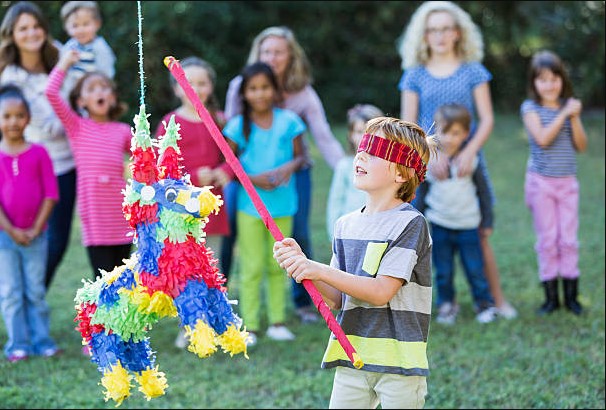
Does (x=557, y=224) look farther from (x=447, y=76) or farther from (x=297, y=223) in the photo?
(x=297, y=223)

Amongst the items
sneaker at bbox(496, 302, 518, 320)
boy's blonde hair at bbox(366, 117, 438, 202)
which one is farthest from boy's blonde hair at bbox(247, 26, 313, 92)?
boy's blonde hair at bbox(366, 117, 438, 202)

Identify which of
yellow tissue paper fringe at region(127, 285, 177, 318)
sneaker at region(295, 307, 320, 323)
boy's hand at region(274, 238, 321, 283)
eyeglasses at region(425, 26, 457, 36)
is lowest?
sneaker at region(295, 307, 320, 323)

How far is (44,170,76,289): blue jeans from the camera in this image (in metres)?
4.57

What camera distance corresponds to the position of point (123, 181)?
166 inches

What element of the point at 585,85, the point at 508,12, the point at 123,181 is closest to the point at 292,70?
the point at 123,181

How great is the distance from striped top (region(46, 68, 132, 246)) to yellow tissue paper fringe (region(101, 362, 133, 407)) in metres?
2.05

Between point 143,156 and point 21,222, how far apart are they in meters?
2.26

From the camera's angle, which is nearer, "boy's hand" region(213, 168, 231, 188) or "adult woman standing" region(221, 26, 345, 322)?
"boy's hand" region(213, 168, 231, 188)

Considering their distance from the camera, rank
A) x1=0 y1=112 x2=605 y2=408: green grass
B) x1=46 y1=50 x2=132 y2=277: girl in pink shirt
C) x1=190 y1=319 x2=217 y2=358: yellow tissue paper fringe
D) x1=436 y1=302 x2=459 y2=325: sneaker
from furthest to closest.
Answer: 1. x1=436 y1=302 x2=459 y2=325: sneaker
2. x1=46 y1=50 x2=132 y2=277: girl in pink shirt
3. x1=0 y1=112 x2=605 y2=408: green grass
4. x1=190 y1=319 x2=217 y2=358: yellow tissue paper fringe

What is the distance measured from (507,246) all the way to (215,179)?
3079 millimetres

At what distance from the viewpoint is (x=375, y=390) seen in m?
2.34

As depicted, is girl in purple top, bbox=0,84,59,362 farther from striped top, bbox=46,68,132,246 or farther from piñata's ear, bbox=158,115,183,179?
piñata's ear, bbox=158,115,183,179

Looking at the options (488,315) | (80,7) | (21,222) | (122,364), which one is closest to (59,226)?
(21,222)

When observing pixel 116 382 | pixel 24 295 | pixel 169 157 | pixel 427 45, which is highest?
pixel 427 45
